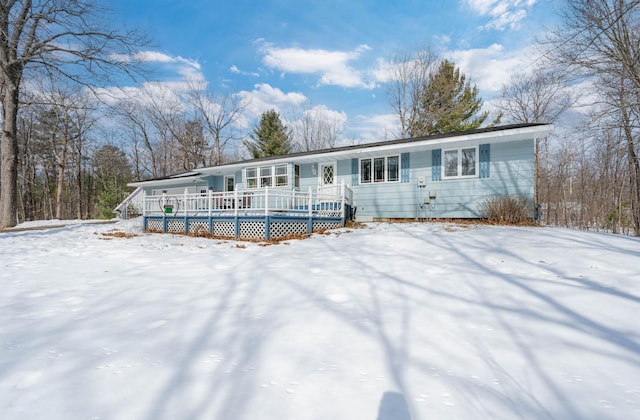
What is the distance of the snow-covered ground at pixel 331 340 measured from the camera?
5.41 feet

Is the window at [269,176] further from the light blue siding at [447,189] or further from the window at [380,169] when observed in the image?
the light blue siding at [447,189]

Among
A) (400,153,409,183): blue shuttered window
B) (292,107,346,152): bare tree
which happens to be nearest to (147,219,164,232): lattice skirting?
(400,153,409,183): blue shuttered window

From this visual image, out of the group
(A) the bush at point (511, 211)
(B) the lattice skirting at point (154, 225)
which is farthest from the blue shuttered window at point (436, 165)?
(B) the lattice skirting at point (154, 225)

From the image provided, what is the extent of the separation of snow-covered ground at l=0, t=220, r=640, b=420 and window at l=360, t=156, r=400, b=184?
722cm

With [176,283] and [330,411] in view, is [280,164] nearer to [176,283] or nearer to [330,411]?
[176,283]

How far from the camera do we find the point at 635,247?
17.3 ft

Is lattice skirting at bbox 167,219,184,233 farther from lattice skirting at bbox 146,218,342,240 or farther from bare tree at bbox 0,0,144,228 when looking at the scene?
bare tree at bbox 0,0,144,228

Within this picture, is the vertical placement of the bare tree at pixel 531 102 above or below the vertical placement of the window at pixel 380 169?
above

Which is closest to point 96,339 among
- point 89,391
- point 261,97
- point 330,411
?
point 89,391

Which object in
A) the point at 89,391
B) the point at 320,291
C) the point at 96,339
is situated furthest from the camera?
the point at 320,291

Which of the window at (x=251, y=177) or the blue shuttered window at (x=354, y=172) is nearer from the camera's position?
the blue shuttered window at (x=354, y=172)

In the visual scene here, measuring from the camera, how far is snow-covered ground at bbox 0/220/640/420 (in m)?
1.65

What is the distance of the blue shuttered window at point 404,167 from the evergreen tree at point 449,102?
11.5m

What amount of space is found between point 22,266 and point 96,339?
13.6 feet
